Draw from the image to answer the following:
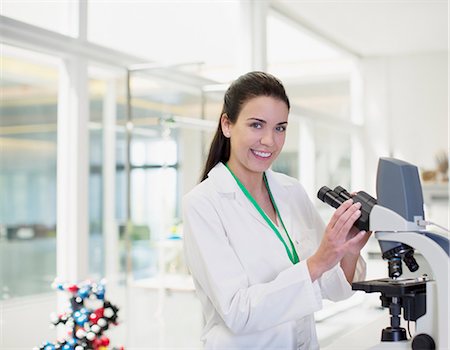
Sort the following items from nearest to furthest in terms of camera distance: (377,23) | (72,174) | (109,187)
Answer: (72,174) < (377,23) < (109,187)

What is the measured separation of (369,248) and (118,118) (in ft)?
10.2

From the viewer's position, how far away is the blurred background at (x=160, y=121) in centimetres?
340

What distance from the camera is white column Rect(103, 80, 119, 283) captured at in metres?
6.88

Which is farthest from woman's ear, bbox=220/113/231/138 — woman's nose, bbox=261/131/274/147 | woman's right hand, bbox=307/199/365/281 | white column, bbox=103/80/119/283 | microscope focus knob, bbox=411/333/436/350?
white column, bbox=103/80/119/283

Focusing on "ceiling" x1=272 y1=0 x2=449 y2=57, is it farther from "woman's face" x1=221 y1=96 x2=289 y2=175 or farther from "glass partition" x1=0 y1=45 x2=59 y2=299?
"woman's face" x1=221 y1=96 x2=289 y2=175

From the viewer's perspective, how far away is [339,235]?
1.39 meters

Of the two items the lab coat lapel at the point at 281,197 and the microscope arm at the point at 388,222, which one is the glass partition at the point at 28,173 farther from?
the microscope arm at the point at 388,222

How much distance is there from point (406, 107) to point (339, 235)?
252 inches

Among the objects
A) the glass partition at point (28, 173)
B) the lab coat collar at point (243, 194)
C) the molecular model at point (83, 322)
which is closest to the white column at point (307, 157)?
the glass partition at point (28, 173)

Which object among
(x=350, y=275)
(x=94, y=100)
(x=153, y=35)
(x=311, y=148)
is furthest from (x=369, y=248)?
(x=350, y=275)

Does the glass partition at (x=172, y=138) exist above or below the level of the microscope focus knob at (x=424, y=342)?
above

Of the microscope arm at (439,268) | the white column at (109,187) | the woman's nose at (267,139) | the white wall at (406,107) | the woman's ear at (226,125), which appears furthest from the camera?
the white wall at (406,107)

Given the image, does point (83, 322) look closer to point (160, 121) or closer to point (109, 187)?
point (160, 121)

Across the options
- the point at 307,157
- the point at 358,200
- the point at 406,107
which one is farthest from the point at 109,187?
the point at 358,200
